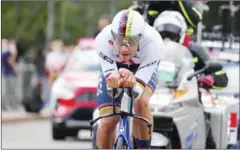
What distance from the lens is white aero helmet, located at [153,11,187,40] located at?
10789 millimetres

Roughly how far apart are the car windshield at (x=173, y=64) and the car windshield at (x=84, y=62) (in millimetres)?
8220

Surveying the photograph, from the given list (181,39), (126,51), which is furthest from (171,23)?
(126,51)

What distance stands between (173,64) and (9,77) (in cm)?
1552

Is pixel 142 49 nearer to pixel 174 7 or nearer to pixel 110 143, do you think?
pixel 110 143

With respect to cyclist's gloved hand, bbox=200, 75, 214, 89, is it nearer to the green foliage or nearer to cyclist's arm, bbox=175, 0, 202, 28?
cyclist's arm, bbox=175, 0, 202, 28

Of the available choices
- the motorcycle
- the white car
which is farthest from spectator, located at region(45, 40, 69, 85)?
the motorcycle

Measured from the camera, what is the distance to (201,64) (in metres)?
11.2

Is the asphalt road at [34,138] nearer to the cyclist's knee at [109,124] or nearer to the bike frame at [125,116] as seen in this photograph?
the cyclist's knee at [109,124]

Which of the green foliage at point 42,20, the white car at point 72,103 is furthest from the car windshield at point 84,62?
the green foliage at point 42,20

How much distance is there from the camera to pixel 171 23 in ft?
35.5

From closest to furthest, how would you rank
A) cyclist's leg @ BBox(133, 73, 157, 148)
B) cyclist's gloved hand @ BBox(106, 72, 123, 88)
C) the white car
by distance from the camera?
cyclist's gloved hand @ BBox(106, 72, 123, 88)
cyclist's leg @ BBox(133, 73, 157, 148)
the white car

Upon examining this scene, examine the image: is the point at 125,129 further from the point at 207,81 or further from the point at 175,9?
the point at 175,9

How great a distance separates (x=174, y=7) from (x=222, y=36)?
7.05 ft

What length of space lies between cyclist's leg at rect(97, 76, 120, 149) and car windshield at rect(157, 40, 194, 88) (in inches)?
59.8
